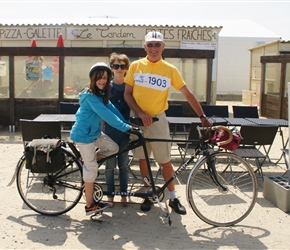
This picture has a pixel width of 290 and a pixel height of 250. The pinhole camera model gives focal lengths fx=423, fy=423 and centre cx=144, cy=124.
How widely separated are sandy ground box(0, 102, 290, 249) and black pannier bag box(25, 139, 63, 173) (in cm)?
55

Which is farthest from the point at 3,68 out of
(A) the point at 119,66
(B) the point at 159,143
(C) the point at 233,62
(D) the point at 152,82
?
(C) the point at 233,62

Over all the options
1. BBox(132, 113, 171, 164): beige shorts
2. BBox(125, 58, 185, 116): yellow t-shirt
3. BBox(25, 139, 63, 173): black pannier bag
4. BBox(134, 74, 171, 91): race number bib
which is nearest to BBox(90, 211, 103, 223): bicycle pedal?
BBox(25, 139, 63, 173): black pannier bag

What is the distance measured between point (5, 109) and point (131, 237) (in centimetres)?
750

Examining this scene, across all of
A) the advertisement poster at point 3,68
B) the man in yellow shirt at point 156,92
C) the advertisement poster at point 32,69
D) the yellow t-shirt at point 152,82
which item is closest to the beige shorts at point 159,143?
the man in yellow shirt at point 156,92

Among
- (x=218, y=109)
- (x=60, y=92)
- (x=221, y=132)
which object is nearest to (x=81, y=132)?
(x=221, y=132)

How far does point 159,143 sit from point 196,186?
25.2 inches

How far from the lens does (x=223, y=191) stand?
436 cm

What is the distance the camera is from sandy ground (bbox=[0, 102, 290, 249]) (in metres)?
3.83

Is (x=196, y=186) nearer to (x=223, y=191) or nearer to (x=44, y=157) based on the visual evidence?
(x=223, y=191)

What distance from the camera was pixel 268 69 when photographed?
558 inches

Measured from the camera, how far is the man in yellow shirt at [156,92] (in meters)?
4.39

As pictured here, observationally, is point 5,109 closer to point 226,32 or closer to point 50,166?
point 50,166

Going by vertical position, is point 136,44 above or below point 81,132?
above

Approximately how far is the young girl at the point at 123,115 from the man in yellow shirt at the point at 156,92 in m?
0.19
